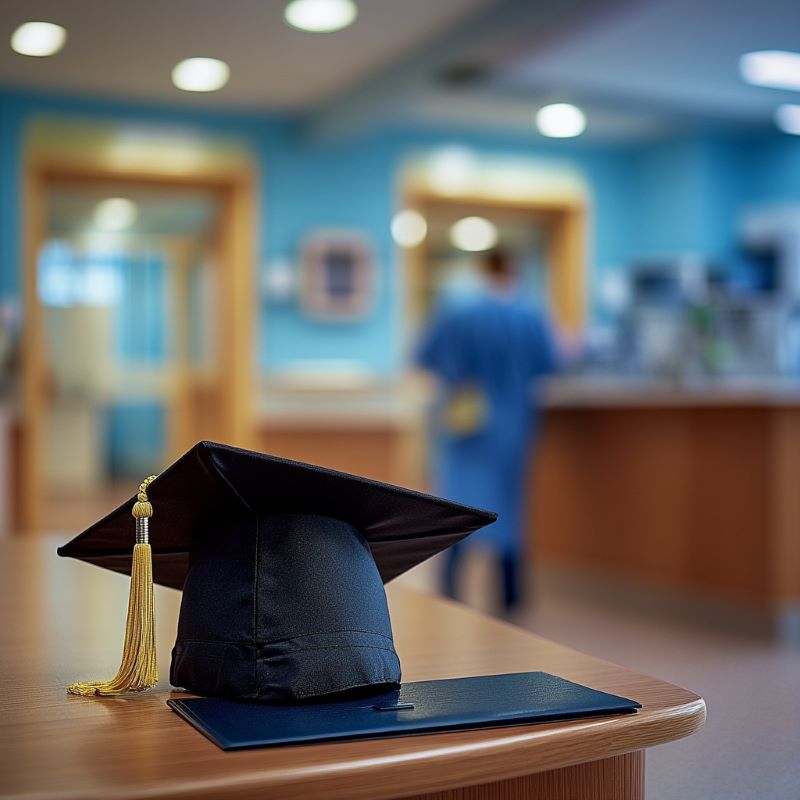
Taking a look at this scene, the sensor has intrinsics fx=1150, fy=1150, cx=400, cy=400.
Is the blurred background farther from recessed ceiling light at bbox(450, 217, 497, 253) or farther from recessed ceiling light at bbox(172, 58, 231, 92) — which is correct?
recessed ceiling light at bbox(450, 217, 497, 253)

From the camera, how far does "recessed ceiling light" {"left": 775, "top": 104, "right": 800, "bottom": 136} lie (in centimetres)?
691

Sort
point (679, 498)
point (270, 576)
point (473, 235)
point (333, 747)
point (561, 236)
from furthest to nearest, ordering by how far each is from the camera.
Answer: point (473, 235)
point (561, 236)
point (679, 498)
point (270, 576)
point (333, 747)

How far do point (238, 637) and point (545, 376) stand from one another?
4.05 metres

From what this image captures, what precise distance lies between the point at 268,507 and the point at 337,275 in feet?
20.5

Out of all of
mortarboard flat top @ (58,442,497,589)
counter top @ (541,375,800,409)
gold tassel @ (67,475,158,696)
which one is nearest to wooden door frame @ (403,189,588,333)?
counter top @ (541,375,800,409)

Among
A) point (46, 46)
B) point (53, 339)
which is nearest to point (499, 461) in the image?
point (46, 46)

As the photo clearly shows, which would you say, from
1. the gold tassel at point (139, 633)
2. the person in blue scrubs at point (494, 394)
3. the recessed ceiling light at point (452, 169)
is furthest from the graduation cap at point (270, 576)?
the recessed ceiling light at point (452, 169)

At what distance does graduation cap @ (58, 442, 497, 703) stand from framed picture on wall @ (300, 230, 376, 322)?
20.1 feet

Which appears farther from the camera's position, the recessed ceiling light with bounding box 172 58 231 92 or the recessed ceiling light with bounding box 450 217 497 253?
the recessed ceiling light with bounding box 450 217 497 253

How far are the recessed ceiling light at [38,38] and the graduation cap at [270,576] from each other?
422 centimetres

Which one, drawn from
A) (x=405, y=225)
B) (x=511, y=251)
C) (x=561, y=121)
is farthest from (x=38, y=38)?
(x=561, y=121)

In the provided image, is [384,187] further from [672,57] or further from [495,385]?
[495,385]

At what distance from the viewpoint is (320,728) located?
76cm

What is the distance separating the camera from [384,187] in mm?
7215
